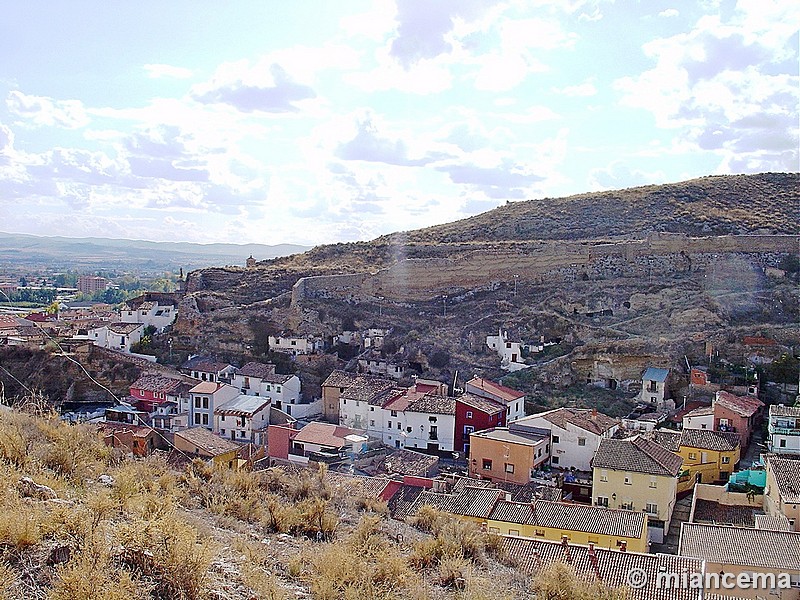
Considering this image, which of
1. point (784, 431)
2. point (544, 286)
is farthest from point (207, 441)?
point (544, 286)

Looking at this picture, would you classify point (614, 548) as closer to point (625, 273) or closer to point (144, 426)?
point (144, 426)

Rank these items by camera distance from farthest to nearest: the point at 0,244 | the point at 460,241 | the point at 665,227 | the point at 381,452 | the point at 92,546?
the point at 0,244 → the point at 460,241 → the point at 665,227 → the point at 381,452 → the point at 92,546

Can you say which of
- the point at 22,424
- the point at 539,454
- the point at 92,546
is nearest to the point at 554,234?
A: the point at 539,454

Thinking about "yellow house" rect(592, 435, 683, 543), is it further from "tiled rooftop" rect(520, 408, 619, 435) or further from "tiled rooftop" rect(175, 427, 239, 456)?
"tiled rooftop" rect(175, 427, 239, 456)

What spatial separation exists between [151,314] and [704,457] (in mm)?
20443

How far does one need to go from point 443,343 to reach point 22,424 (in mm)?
17795

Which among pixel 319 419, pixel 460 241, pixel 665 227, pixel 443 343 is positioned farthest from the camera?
pixel 460 241

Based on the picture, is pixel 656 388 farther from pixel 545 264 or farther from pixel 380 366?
pixel 545 264

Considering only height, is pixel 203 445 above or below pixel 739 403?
below

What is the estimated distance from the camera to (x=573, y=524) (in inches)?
466

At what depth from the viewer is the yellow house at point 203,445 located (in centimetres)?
1605

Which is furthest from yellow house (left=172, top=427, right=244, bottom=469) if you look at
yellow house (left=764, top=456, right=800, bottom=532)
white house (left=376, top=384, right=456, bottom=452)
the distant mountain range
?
the distant mountain range

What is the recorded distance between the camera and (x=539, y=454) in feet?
53.9

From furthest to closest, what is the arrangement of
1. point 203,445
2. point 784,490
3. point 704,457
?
point 203,445, point 704,457, point 784,490
